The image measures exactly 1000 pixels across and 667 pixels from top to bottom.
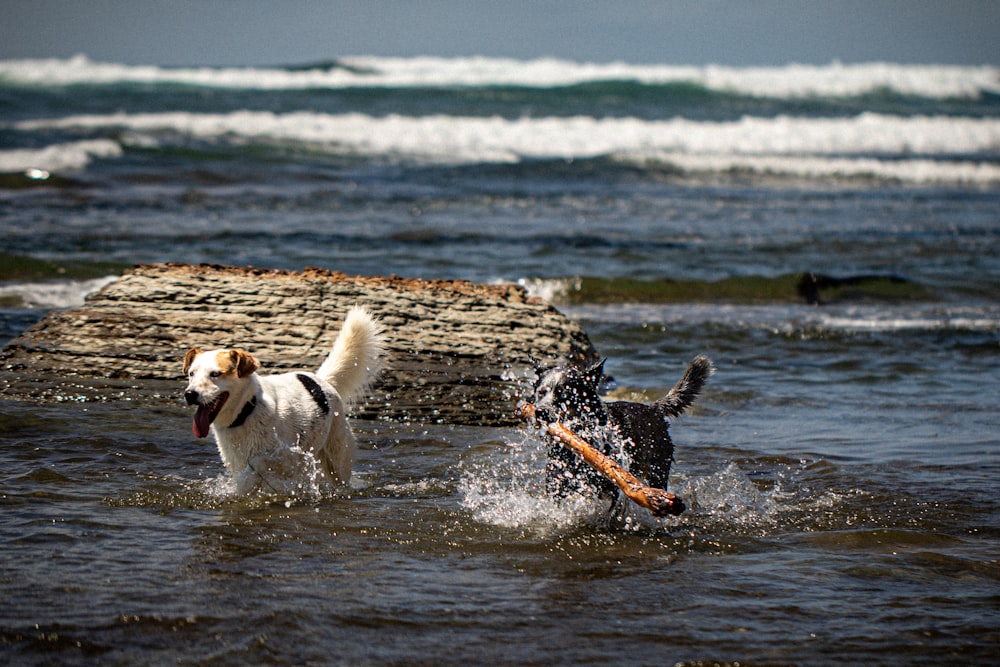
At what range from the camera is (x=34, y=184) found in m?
22.8

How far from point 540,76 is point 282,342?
2355 inches

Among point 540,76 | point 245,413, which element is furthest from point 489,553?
point 540,76

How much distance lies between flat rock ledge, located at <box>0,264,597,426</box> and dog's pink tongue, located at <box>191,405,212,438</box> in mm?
2143

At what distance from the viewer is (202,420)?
550 cm

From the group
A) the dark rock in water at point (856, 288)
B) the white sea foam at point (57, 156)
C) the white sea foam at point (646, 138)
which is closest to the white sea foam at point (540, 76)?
the white sea foam at point (646, 138)

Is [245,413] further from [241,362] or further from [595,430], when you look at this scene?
[595,430]

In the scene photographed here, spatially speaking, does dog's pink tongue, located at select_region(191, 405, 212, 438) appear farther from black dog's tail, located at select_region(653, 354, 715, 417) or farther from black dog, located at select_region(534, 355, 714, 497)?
black dog's tail, located at select_region(653, 354, 715, 417)

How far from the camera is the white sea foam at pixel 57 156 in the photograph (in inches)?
1021

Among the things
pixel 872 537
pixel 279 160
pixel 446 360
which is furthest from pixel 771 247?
pixel 279 160

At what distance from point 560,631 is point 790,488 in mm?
2644

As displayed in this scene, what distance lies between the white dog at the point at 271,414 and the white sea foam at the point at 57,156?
69.0 feet

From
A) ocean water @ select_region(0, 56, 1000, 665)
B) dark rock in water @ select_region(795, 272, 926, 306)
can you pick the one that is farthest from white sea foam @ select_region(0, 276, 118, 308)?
dark rock in water @ select_region(795, 272, 926, 306)

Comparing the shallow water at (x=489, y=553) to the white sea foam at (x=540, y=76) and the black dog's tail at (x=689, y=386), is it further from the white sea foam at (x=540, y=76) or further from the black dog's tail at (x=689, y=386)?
the white sea foam at (x=540, y=76)

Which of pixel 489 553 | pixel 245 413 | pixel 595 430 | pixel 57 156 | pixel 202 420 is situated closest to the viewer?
pixel 489 553
